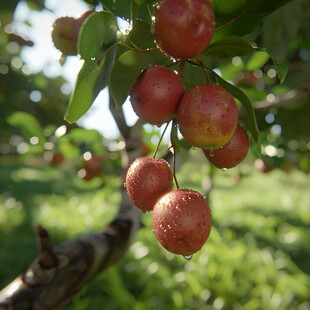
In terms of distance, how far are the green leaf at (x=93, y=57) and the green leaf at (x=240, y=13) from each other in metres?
0.22

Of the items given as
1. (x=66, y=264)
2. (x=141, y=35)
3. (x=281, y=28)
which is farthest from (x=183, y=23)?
(x=66, y=264)

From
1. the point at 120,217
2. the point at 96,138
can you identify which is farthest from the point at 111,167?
the point at 120,217

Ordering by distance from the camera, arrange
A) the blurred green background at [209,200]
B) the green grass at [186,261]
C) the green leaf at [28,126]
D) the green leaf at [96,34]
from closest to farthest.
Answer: the green leaf at [96,34]
the blurred green background at [209,200]
the green leaf at [28,126]
the green grass at [186,261]

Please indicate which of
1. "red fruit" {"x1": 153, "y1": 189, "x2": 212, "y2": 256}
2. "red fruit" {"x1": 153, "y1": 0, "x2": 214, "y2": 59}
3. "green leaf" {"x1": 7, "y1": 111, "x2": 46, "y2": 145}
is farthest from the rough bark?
"red fruit" {"x1": 153, "y1": 0, "x2": 214, "y2": 59}

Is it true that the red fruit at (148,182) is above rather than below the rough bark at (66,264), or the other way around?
above

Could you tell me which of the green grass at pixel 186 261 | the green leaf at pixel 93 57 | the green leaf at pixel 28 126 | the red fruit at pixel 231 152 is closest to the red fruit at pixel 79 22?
the green leaf at pixel 93 57

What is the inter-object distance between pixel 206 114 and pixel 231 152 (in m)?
0.15

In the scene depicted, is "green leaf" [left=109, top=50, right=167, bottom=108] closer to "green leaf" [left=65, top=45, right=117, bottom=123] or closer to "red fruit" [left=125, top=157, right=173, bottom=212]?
"green leaf" [left=65, top=45, right=117, bottom=123]

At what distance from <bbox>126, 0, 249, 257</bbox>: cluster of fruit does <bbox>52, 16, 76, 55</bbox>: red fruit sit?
0.29 meters

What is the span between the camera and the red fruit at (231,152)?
689 mm

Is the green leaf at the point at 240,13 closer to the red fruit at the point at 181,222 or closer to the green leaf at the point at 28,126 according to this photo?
the red fruit at the point at 181,222

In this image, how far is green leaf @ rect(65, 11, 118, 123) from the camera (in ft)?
1.67

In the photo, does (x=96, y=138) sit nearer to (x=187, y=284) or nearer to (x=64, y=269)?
(x=64, y=269)

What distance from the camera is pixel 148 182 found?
644mm
